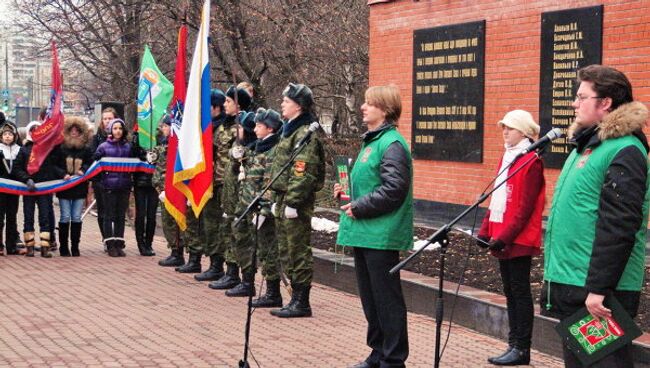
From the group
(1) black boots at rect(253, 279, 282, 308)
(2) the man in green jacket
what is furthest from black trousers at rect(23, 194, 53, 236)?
(2) the man in green jacket

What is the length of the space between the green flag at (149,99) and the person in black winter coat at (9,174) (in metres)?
1.66

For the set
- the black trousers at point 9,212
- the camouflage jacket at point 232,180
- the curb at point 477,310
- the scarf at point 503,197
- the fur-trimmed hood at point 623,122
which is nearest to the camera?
the fur-trimmed hood at point 623,122

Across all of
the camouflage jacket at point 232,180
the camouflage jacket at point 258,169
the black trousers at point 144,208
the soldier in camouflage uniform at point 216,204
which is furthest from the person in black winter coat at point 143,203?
the camouflage jacket at point 258,169

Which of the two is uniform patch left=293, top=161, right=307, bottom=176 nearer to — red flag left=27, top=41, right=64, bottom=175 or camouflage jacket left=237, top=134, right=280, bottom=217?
camouflage jacket left=237, top=134, right=280, bottom=217

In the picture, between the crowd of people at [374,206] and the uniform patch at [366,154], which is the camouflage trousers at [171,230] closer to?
the crowd of people at [374,206]

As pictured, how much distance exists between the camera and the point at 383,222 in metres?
6.97

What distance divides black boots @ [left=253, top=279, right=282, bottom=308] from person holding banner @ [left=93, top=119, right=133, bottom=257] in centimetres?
452

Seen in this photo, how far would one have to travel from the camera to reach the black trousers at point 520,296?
25.2ft

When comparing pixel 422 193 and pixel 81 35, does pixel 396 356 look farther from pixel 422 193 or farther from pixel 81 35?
pixel 81 35

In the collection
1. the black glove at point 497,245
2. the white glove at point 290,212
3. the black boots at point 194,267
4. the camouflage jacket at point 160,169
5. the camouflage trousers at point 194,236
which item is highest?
the camouflage jacket at point 160,169

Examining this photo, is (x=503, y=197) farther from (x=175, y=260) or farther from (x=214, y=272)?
(x=175, y=260)

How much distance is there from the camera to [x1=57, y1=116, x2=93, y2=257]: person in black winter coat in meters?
14.3

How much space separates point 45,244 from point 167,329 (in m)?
5.70

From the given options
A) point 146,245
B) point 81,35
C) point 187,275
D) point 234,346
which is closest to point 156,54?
point 81,35
